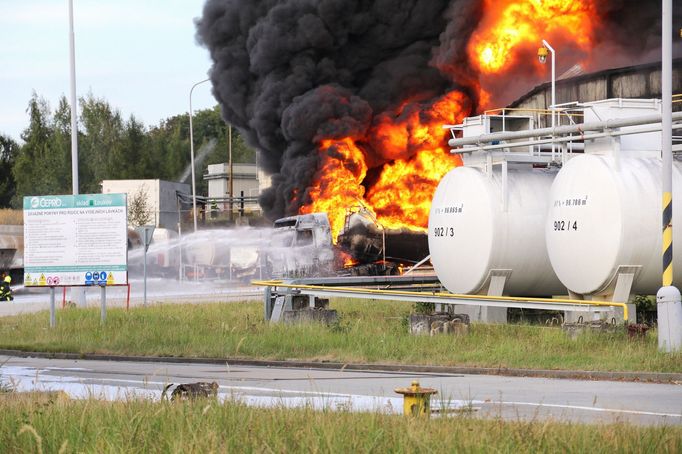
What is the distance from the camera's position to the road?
12648 mm

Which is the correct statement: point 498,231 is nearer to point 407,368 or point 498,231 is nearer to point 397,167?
point 407,368

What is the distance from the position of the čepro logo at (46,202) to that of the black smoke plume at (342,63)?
72.5 ft

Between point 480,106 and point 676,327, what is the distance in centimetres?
2916

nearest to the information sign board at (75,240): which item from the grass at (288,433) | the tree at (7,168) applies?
the grass at (288,433)

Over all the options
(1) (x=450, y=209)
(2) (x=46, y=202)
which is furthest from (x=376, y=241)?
(2) (x=46, y=202)

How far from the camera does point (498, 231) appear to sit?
25.5 meters

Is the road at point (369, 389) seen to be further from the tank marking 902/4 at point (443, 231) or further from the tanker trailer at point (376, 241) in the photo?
the tanker trailer at point (376, 241)

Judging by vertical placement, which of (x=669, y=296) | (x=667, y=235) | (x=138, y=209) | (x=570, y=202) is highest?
(x=138, y=209)

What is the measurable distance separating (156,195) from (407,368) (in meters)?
52.4

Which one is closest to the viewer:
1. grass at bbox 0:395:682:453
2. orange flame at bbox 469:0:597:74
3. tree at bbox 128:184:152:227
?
grass at bbox 0:395:682:453

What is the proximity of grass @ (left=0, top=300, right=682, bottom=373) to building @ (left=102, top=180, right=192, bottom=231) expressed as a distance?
3945 centimetres

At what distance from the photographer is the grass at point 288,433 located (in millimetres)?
8734

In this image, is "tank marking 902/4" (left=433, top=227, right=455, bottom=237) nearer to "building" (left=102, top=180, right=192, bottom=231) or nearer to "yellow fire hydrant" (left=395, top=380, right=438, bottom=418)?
"yellow fire hydrant" (left=395, top=380, right=438, bottom=418)

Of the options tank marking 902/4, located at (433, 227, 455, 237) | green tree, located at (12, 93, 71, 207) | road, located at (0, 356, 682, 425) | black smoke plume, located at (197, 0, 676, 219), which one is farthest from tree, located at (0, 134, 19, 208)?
road, located at (0, 356, 682, 425)
